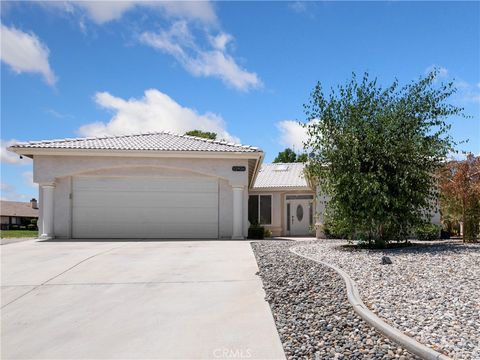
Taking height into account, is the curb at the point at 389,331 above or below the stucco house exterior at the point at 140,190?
below

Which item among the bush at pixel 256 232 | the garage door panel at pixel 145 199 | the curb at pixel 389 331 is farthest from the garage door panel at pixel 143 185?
the curb at pixel 389 331

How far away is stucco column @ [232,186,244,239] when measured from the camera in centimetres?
1630

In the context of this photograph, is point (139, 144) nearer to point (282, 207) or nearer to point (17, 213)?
point (282, 207)

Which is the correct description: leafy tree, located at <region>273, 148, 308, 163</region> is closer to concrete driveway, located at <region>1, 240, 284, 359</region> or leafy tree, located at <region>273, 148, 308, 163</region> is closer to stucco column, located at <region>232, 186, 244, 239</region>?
stucco column, located at <region>232, 186, 244, 239</region>

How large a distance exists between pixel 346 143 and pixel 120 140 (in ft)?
32.8

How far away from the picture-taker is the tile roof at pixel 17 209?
51.5m

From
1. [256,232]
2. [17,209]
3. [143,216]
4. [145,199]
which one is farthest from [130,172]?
[17,209]

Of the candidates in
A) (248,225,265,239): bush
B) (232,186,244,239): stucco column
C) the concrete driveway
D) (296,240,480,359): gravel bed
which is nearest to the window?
(248,225,265,239): bush

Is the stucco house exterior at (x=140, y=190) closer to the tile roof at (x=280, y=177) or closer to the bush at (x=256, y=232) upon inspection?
the bush at (x=256, y=232)

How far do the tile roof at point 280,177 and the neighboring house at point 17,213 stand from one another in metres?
36.6

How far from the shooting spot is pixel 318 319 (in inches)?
217

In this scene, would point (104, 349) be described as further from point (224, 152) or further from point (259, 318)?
point (224, 152)

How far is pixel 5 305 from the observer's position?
6.77m

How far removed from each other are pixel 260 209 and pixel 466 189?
10.5 metres
